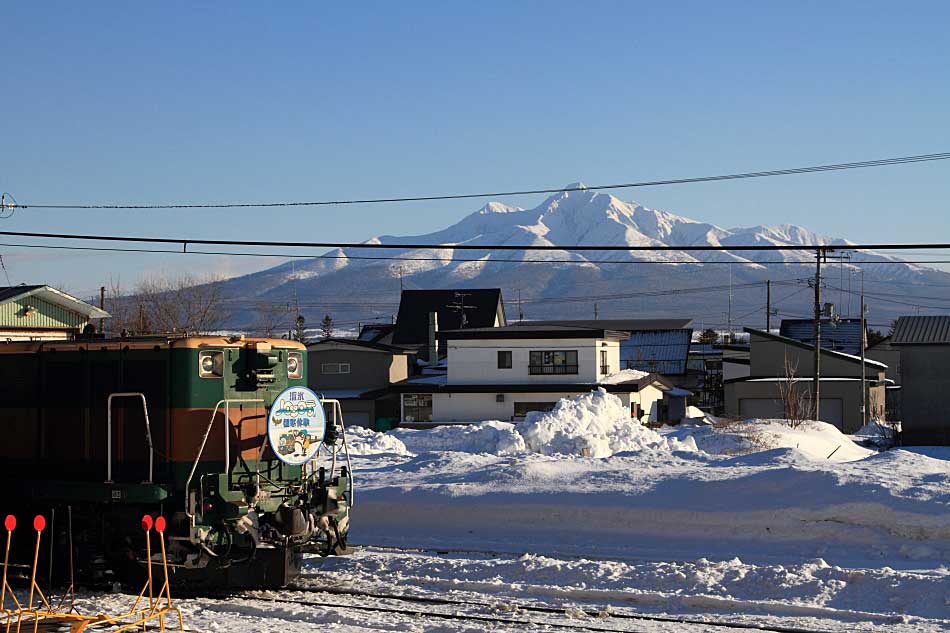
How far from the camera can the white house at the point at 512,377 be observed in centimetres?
5100

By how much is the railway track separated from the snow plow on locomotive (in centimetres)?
71

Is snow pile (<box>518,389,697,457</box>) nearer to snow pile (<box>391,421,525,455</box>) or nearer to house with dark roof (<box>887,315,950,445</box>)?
snow pile (<box>391,421,525,455</box>)

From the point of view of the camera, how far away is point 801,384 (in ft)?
189

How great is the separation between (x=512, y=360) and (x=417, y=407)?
5.33 meters

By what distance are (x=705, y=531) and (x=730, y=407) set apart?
4276 cm

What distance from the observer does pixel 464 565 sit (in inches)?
594

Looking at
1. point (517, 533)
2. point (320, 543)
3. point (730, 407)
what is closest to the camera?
point (320, 543)

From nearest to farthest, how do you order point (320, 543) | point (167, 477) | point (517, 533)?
point (167, 477)
point (320, 543)
point (517, 533)

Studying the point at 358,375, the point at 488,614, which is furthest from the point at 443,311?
the point at 488,614

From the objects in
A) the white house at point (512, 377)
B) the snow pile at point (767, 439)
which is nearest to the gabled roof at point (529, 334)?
the white house at point (512, 377)

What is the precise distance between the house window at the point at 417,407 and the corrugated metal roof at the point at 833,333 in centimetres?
3043

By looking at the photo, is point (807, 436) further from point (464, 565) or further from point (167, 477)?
point (167, 477)

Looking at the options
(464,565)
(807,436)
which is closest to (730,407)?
(807,436)

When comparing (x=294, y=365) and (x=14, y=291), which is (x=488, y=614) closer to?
(x=294, y=365)
